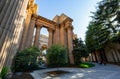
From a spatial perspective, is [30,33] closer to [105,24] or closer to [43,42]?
[43,42]

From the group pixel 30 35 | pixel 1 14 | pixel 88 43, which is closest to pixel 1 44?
pixel 1 14

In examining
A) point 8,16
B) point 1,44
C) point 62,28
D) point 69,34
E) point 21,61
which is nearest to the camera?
point 1,44

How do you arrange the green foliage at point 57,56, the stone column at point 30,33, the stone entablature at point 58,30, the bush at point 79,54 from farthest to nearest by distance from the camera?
the stone entablature at point 58,30 < the bush at point 79,54 < the stone column at point 30,33 < the green foliage at point 57,56

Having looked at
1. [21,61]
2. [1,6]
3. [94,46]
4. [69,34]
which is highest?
[69,34]

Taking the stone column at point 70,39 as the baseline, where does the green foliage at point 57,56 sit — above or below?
below

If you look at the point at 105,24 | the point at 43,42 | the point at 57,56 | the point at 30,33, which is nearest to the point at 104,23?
the point at 105,24

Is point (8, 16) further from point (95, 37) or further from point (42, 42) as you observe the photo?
point (42, 42)

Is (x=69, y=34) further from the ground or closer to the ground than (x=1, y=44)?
further from the ground

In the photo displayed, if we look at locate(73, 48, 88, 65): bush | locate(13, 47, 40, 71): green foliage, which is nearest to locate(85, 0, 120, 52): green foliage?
locate(73, 48, 88, 65): bush

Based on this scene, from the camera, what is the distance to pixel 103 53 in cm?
2750

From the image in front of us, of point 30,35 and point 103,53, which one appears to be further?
point 103,53

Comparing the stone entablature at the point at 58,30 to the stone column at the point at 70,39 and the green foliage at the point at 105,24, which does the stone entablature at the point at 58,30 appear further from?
the green foliage at the point at 105,24

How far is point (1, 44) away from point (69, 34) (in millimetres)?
18927

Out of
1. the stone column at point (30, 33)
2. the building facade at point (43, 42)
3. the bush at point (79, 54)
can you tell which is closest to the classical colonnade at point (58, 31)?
the stone column at point (30, 33)
